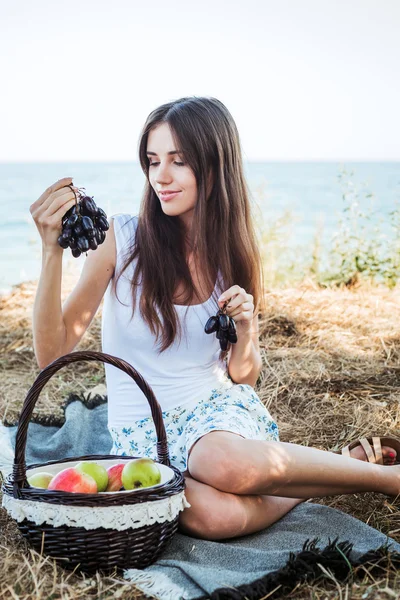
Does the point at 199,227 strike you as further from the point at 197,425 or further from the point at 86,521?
the point at 86,521

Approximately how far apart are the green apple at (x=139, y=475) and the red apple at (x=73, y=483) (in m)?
0.10

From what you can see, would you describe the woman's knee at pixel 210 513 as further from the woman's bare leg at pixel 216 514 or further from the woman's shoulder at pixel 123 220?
the woman's shoulder at pixel 123 220

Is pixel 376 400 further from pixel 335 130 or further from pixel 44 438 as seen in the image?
pixel 335 130

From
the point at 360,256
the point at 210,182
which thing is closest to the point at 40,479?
the point at 210,182

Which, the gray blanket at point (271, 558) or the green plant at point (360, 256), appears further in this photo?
the green plant at point (360, 256)

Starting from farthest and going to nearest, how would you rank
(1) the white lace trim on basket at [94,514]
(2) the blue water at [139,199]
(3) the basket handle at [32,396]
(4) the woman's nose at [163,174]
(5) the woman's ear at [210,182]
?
(2) the blue water at [139,199], (5) the woman's ear at [210,182], (4) the woman's nose at [163,174], (3) the basket handle at [32,396], (1) the white lace trim on basket at [94,514]

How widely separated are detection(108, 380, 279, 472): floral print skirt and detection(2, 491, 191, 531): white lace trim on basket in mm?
479

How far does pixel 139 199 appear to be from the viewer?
1549 centimetres

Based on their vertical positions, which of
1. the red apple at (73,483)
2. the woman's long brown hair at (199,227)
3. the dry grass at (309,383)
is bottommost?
the dry grass at (309,383)

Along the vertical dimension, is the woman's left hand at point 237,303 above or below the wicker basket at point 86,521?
above

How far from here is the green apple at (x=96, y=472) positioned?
210 cm

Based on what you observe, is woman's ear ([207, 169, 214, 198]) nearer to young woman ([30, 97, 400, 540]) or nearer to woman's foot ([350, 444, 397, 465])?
young woman ([30, 97, 400, 540])

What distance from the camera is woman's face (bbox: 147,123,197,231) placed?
2.73 metres

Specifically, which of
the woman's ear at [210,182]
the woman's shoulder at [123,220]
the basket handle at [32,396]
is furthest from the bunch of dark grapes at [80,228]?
the woman's ear at [210,182]
